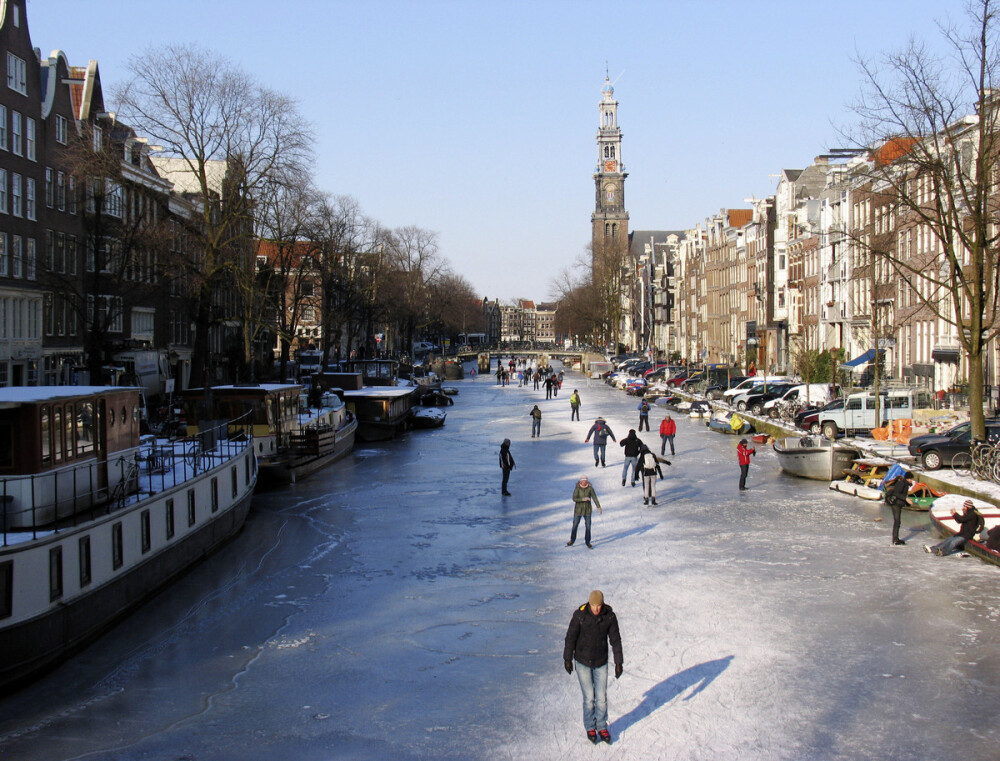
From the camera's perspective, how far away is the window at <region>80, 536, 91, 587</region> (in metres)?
17.0

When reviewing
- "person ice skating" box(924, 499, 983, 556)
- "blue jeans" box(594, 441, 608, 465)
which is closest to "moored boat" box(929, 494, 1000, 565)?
"person ice skating" box(924, 499, 983, 556)

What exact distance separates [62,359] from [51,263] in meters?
5.69

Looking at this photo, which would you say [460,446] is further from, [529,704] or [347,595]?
[529,704]

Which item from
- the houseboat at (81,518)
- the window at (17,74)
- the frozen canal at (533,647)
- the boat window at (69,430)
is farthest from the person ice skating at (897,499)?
the window at (17,74)

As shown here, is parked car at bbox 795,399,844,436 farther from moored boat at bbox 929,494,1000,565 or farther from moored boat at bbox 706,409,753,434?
moored boat at bbox 929,494,1000,565

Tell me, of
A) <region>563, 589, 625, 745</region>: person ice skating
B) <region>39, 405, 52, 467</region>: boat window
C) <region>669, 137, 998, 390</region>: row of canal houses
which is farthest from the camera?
<region>669, 137, 998, 390</region>: row of canal houses

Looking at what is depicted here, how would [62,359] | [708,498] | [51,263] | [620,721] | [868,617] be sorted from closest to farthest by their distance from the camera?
[620,721] < [868,617] < [708,498] < [51,263] < [62,359]

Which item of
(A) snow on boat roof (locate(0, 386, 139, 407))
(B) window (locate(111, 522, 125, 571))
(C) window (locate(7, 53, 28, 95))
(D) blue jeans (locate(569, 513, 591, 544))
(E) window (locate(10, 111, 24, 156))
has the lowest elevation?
(D) blue jeans (locate(569, 513, 591, 544))

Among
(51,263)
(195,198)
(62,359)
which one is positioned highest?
(195,198)

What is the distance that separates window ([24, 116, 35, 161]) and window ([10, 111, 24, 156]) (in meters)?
0.49

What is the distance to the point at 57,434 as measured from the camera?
62.7ft

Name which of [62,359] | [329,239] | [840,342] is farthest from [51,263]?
[840,342]

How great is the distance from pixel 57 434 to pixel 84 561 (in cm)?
306

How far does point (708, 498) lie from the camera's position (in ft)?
103
